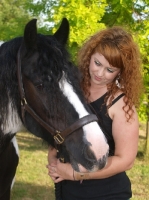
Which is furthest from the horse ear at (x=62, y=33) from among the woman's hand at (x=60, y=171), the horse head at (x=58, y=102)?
the woman's hand at (x=60, y=171)

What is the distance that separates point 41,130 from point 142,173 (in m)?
5.03

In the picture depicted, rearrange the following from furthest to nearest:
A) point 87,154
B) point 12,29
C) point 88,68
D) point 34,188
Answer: point 12,29 → point 34,188 → point 88,68 → point 87,154

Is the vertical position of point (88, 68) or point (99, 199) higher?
point (88, 68)

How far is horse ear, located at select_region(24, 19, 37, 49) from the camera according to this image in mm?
1801

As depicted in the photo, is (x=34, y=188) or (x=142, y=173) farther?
(x=142, y=173)

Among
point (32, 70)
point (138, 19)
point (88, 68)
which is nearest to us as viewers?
point (32, 70)

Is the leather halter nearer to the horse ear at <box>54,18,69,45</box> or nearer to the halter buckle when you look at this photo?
the halter buckle

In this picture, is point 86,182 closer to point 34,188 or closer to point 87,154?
point 87,154

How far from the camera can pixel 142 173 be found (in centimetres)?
641

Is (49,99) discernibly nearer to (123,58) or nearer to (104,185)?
(123,58)

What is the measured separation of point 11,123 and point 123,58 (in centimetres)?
99

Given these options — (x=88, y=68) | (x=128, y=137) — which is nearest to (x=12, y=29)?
(x=88, y=68)

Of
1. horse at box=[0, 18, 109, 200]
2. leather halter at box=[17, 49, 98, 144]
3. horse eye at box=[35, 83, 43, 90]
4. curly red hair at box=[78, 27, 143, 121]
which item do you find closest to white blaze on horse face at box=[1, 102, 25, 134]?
horse at box=[0, 18, 109, 200]

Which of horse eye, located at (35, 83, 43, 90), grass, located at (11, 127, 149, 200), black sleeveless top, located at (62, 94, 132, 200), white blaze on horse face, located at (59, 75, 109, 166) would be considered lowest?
grass, located at (11, 127, 149, 200)
